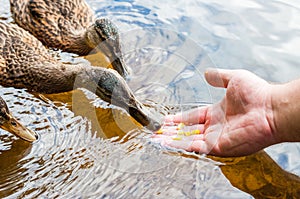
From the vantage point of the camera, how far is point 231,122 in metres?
4.32

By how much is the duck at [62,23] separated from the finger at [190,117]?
1.34 m

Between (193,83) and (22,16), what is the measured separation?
84.0 inches

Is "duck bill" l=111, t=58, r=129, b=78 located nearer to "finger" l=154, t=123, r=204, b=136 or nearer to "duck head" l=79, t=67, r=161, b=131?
"duck head" l=79, t=67, r=161, b=131

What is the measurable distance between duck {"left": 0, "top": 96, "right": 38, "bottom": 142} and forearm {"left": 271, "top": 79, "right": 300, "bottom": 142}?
2.04 m

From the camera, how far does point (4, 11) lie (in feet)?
21.1

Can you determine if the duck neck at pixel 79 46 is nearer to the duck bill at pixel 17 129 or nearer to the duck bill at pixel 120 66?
the duck bill at pixel 120 66

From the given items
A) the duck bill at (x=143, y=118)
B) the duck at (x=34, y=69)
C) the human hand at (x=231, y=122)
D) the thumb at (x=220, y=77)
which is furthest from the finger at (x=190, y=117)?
the duck at (x=34, y=69)

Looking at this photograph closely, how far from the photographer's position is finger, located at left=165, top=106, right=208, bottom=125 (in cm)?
467

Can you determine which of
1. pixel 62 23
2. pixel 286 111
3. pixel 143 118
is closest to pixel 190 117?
pixel 143 118

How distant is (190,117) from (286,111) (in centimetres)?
103

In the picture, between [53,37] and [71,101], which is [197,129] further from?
[53,37]

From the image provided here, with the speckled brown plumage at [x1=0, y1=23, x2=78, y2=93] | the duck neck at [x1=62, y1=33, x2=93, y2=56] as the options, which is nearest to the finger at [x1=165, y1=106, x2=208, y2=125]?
the speckled brown plumage at [x1=0, y1=23, x2=78, y2=93]

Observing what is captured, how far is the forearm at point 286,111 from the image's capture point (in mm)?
3869

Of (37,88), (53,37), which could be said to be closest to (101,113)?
(37,88)
